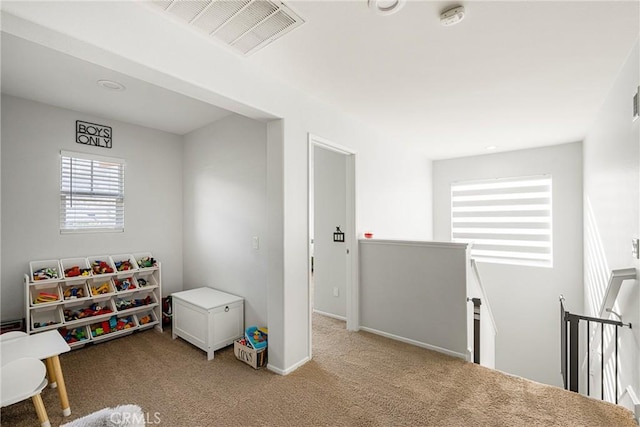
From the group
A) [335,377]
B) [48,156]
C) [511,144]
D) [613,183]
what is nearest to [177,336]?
[335,377]

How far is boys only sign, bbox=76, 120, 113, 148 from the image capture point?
11.2 ft

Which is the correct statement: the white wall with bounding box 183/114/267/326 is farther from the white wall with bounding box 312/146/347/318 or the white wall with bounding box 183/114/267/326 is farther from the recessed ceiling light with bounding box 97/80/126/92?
the white wall with bounding box 312/146/347/318

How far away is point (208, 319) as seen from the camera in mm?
2984

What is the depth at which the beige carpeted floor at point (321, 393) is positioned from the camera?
206 centimetres

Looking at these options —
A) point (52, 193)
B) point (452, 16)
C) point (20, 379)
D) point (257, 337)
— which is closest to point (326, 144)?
point (452, 16)

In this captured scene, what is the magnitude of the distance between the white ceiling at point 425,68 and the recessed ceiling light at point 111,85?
62 mm

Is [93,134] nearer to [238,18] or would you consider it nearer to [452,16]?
[238,18]

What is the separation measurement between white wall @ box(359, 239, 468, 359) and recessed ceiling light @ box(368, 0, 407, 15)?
2222 millimetres

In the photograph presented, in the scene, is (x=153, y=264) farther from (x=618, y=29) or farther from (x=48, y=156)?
(x=618, y=29)

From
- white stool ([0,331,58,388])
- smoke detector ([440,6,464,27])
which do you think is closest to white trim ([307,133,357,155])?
smoke detector ([440,6,464,27])

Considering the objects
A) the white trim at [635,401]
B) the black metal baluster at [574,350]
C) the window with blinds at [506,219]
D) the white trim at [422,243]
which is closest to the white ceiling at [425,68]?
the window with blinds at [506,219]

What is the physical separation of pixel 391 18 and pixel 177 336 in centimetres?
378

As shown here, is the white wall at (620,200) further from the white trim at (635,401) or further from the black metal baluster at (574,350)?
the black metal baluster at (574,350)

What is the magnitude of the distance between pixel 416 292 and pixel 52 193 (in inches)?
164
